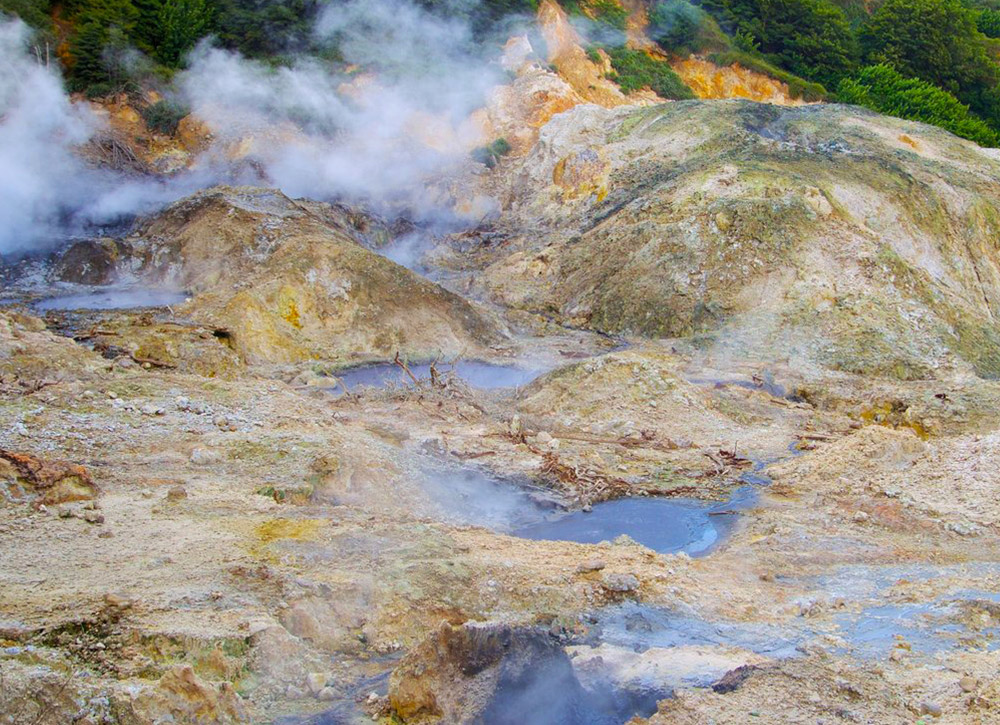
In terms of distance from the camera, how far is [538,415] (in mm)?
13133

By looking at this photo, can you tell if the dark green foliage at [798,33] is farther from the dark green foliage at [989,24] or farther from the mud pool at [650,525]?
the mud pool at [650,525]

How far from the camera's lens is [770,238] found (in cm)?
1930

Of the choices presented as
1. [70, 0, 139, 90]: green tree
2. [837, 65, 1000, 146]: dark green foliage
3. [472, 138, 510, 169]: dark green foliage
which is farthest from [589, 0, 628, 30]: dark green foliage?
[70, 0, 139, 90]: green tree

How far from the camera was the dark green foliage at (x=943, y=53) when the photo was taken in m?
33.8

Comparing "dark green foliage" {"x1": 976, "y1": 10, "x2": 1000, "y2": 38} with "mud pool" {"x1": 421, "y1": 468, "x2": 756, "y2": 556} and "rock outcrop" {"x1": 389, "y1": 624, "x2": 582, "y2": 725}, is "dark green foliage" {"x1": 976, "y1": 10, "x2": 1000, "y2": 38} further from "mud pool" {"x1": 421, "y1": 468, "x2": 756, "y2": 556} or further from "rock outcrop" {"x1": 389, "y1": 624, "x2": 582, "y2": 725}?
"rock outcrop" {"x1": 389, "y1": 624, "x2": 582, "y2": 725}

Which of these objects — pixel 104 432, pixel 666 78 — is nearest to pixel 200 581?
pixel 104 432

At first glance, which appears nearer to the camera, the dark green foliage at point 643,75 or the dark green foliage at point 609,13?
the dark green foliage at point 643,75

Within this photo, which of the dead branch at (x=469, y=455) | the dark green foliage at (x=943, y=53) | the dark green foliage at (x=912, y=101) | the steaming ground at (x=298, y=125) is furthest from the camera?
the dark green foliage at (x=943, y=53)

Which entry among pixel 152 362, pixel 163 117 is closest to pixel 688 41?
pixel 163 117

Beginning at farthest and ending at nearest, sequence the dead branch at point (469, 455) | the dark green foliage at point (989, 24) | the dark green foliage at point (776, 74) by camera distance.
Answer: the dark green foliage at point (989, 24)
the dark green foliage at point (776, 74)
the dead branch at point (469, 455)

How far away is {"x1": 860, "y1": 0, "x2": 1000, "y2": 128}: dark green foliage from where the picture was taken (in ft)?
111

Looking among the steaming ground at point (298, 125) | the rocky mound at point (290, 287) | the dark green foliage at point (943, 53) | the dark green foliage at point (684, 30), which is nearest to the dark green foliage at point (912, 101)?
the dark green foliage at point (943, 53)

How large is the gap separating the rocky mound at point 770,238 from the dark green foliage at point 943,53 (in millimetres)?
11381

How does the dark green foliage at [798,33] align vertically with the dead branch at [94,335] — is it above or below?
above
